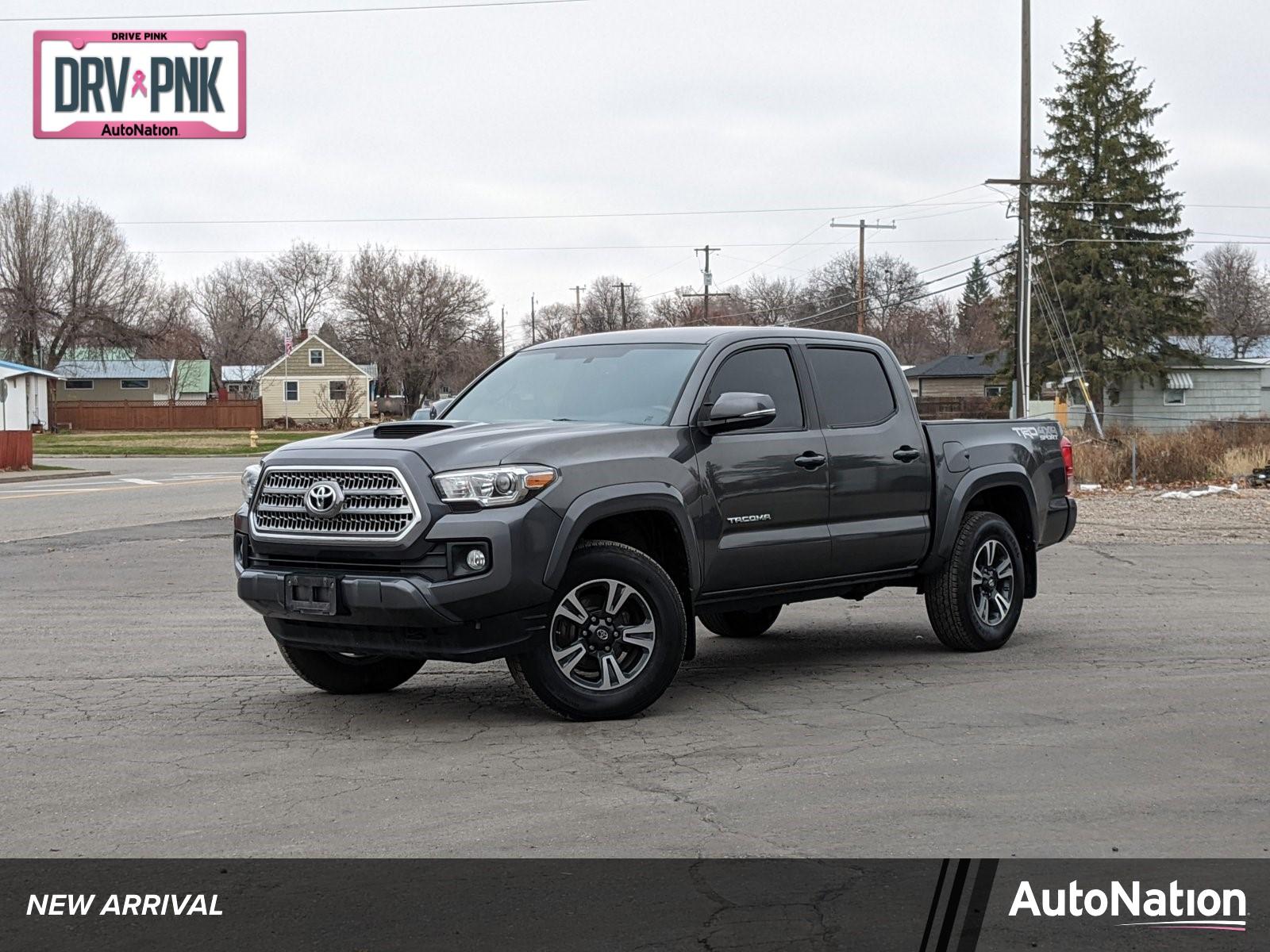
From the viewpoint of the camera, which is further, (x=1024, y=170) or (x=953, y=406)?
(x=953, y=406)

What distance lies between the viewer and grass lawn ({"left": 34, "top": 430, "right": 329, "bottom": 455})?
51250mm

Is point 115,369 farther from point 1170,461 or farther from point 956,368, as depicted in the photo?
point 1170,461

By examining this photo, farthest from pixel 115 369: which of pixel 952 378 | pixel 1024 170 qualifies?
pixel 1024 170

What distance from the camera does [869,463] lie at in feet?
28.4

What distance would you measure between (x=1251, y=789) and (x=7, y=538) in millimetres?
16715

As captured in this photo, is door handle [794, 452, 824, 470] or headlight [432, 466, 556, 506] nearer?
headlight [432, 466, 556, 506]

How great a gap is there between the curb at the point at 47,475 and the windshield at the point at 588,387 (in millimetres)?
27149

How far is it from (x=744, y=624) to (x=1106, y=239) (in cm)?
4969

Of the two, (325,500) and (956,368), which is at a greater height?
(956,368)

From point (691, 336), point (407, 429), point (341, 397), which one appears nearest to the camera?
point (407, 429)

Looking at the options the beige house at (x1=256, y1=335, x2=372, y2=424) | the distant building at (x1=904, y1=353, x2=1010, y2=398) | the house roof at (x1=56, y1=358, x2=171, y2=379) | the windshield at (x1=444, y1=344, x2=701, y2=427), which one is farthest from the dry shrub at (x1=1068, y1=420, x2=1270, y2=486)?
the house roof at (x1=56, y1=358, x2=171, y2=379)

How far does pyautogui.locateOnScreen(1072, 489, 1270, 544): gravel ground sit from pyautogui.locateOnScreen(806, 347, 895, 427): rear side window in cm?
946

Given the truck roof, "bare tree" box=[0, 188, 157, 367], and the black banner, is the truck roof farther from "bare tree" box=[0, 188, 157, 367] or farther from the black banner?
"bare tree" box=[0, 188, 157, 367]

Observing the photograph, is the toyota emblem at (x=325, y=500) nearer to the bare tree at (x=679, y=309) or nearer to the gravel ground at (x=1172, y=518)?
the gravel ground at (x=1172, y=518)
